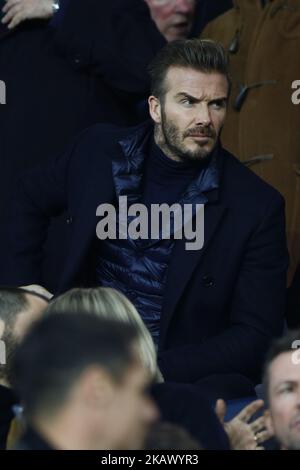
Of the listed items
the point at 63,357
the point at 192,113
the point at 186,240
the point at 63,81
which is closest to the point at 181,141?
the point at 192,113

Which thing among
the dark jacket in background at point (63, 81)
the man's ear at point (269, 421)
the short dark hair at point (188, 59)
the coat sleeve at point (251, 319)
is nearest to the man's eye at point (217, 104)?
the short dark hair at point (188, 59)

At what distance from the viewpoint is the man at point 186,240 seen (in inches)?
163

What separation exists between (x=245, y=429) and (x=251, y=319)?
2.73ft

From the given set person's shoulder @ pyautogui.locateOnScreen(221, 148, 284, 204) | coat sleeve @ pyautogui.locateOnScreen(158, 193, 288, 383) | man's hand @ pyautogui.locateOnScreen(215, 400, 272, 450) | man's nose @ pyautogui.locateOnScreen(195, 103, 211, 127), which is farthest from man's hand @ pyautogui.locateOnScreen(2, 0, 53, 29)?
man's hand @ pyautogui.locateOnScreen(215, 400, 272, 450)

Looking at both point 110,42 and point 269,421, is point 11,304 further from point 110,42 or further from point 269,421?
point 110,42

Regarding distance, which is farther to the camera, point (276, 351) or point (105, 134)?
point (105, 134)

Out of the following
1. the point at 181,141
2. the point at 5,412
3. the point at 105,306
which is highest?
the point at 181,141

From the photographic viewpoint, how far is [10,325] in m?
3.43

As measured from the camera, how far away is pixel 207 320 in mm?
4230

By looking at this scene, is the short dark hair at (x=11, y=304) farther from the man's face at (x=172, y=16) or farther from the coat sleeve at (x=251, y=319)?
the man's face at (x=172, y=16)

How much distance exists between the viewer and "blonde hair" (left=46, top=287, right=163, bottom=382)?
3.12 metres

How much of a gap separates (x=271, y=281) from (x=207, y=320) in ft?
0.83

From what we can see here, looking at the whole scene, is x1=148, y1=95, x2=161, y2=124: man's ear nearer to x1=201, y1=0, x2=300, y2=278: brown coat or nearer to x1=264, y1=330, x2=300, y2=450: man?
x1=201, y1=0, x2=300, y2=278: brown coat

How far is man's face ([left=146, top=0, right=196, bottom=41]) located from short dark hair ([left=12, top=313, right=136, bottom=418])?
2.90 meters
